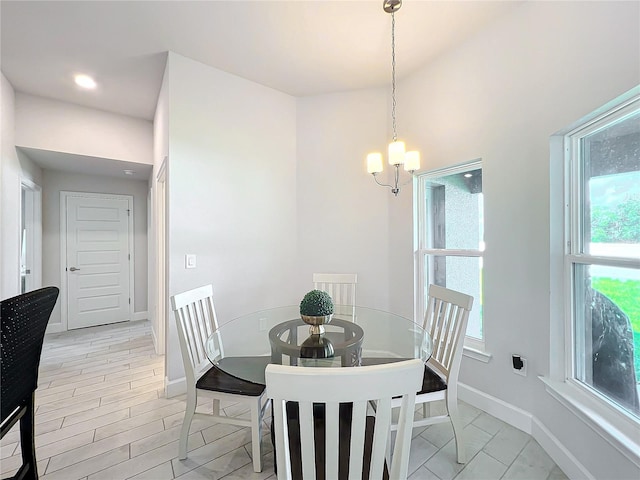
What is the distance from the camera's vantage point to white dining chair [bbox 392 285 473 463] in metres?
1.63

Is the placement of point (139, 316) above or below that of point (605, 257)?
below

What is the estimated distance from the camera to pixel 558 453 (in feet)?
5.32

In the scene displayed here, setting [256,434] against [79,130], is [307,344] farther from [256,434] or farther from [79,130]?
[79,130]

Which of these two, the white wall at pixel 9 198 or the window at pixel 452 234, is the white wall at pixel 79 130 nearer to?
the white wall at pixel 9 198

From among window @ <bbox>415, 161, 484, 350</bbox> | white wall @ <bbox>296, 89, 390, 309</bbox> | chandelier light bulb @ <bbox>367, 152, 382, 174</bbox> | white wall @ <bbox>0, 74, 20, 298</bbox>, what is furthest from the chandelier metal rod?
white wall @ <bbox>0, 74, 20, 298</bbox>

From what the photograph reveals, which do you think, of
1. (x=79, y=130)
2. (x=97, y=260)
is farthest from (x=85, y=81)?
(x=97, y=260)

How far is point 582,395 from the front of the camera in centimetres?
158

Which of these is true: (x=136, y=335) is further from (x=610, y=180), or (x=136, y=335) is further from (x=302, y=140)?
(x=610, y=180)

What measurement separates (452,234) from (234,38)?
2455 mm

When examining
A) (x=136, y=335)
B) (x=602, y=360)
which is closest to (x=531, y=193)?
(x=602, y=360)

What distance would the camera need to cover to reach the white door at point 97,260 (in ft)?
→ 13.9

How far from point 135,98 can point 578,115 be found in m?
3.97

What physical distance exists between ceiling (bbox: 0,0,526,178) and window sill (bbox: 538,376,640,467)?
248 cm

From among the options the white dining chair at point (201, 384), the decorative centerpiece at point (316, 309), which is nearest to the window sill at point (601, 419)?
the decorative centerpiece at point (316, 309)
